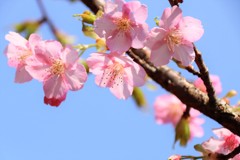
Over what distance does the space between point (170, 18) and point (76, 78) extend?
1.08 feet

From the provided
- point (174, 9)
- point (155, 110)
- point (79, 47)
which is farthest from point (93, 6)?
point (155, 110)

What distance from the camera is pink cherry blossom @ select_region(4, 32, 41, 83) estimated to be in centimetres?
128

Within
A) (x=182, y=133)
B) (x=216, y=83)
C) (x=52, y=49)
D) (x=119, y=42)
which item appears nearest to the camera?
(x=119, y=42)

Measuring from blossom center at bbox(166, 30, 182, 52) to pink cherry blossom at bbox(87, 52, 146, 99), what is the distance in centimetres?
12

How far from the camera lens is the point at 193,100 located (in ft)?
4.42

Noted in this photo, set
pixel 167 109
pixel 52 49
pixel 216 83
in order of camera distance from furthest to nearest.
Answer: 1. pixel 167 109
2. pixel 216 83
3. pixel 52 49

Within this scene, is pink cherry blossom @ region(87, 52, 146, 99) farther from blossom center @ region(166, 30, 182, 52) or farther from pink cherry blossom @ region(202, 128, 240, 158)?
pink cherry blossom @ region(202, 128, 240, 158)

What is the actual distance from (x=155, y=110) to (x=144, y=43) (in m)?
1.49

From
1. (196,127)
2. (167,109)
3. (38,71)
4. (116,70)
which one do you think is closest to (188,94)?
(116,70)

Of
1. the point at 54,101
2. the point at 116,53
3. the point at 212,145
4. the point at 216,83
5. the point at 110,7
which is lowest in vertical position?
the point at 212,145

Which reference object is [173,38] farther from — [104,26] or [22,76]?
[22,76]

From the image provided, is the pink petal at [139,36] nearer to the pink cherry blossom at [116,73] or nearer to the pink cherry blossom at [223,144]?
the pink cherry blossom at [116,73]

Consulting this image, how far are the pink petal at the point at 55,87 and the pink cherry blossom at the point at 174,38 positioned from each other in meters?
0.29

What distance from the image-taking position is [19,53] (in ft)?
4.42
